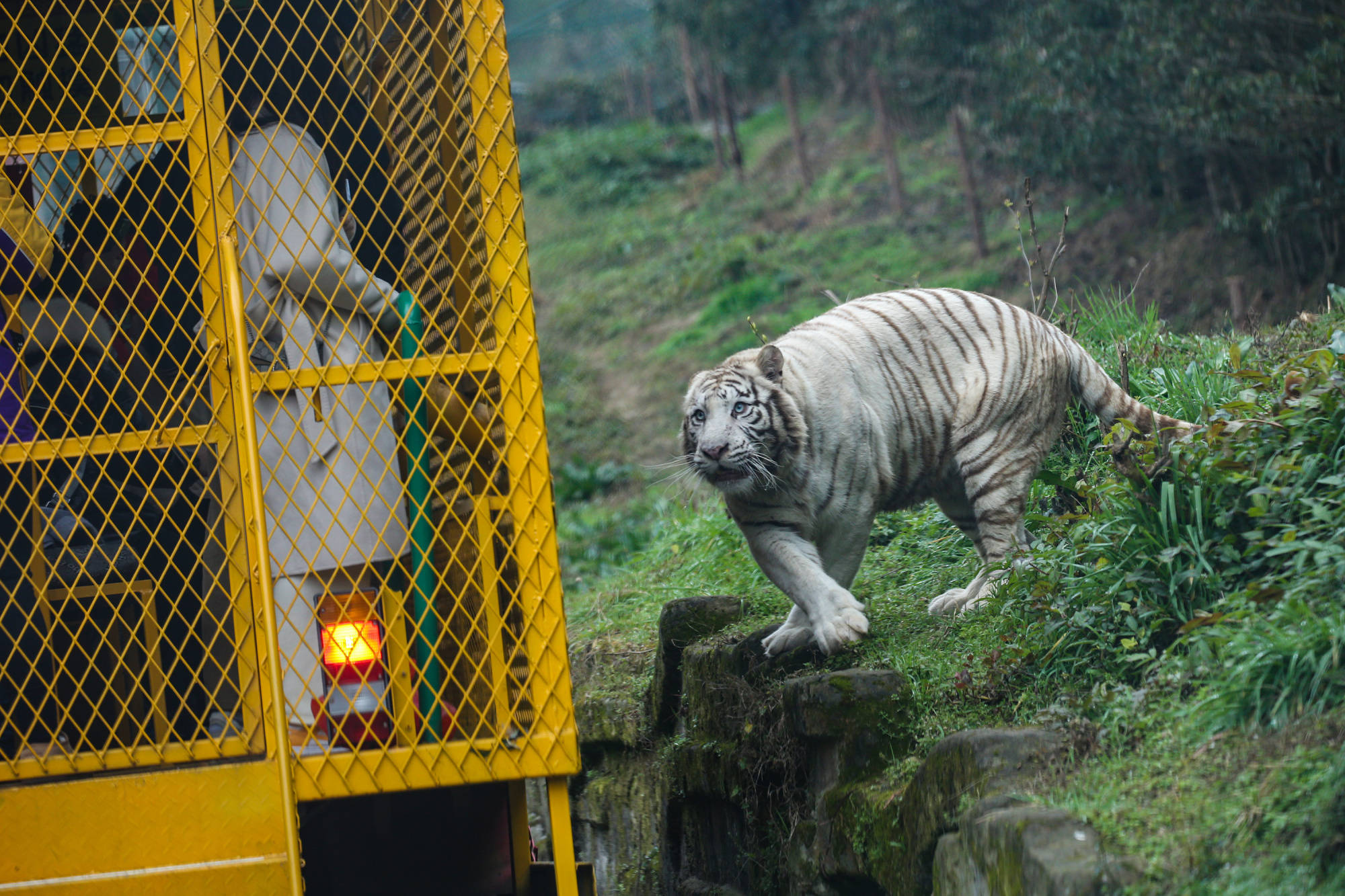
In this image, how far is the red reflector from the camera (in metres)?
3.01

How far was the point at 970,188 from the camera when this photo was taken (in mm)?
13180

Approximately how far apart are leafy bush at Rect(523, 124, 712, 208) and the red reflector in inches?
679

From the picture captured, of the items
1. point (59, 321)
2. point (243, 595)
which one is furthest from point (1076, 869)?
point (59, 321)

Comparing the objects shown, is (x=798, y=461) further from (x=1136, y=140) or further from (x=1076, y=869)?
(x=1136, y=140)

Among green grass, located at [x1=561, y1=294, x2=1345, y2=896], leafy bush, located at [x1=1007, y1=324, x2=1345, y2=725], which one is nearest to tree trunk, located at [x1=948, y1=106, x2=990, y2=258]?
green grass, located at [x1=561, y1=294, x2=1345, y2=896]

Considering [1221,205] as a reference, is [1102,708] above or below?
below

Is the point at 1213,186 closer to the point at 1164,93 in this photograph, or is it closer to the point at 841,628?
the point at 1164,93

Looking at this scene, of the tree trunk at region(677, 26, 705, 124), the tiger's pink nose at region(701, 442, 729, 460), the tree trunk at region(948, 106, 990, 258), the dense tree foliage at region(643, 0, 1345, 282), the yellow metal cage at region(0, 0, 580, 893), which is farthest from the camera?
the tree trunk at region(677, 26, 705, 124)

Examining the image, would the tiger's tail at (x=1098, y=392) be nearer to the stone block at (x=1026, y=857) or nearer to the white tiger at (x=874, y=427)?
the white tiger at (x=874, y=427)

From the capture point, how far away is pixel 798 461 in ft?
12.7

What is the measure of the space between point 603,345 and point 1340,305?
10664 millimetres

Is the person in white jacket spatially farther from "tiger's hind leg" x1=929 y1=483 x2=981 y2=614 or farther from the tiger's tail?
the tiger's tail

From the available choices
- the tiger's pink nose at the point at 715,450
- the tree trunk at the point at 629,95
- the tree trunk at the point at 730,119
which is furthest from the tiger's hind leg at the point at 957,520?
the tree trunk at the point at 629,95

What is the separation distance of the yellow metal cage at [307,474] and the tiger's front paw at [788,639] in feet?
3.61
